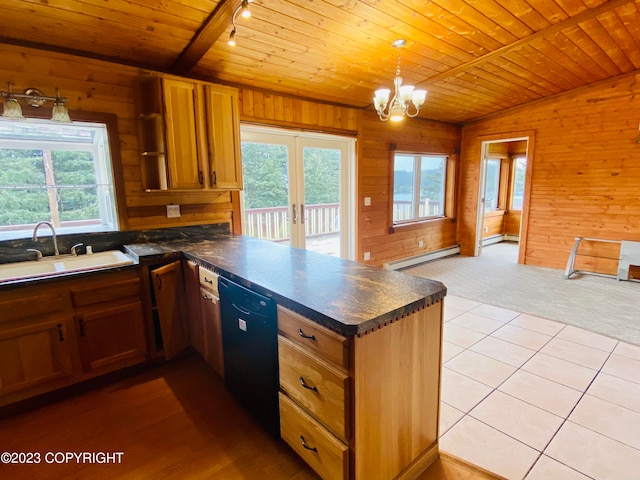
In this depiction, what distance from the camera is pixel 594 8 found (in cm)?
291

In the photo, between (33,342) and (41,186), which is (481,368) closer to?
(33,342)

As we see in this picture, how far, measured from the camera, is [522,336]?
3016 mm

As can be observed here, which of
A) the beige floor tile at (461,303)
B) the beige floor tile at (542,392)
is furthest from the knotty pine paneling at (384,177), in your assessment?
the beige floor tile at (542,392)

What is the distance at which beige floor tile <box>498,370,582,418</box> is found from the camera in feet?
6.81

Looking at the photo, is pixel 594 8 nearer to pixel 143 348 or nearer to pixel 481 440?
pixel 481 440

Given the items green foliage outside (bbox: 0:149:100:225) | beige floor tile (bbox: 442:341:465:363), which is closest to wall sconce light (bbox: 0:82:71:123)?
green foliage outside (bbox: 0:149:100:225)

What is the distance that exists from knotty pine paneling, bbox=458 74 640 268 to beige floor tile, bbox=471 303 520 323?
7.85 ft

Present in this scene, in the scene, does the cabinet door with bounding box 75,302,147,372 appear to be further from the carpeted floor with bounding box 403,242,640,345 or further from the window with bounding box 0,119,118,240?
the carpeted floor with bounding box 403,242,640,345

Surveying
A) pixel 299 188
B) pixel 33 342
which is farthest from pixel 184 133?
pixel 33 342

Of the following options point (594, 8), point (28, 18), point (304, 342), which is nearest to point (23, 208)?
point (28, 18)

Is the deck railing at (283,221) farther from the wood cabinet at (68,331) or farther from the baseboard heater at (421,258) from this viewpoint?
the wood cabinet at (68,331)

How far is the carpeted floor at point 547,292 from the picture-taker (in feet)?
10.9

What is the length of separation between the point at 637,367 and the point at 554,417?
3.57 ft

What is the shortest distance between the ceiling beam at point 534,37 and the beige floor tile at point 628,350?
9.27 feet
